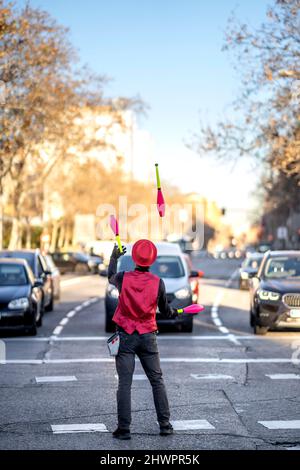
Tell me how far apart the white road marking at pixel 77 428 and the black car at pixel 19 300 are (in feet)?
Result: 34.6

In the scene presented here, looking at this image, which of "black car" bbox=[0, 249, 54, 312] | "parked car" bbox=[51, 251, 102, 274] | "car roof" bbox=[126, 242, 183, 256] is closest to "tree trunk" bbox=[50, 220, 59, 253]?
"parked car" bbox=[51, 251, 102, 274]

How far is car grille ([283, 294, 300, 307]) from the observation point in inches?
791

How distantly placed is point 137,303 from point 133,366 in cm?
52

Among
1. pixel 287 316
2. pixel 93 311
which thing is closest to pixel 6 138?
pixel 93 311

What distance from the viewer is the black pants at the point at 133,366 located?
29.7 ft

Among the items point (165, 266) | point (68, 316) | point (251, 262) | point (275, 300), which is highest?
point (165, 266)

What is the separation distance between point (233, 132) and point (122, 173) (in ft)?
222

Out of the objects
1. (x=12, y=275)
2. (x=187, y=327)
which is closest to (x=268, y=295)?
(x=187, y=327)

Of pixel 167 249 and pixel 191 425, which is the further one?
pixel 167 249

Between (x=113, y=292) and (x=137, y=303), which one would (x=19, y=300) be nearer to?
(x=113, y=292)

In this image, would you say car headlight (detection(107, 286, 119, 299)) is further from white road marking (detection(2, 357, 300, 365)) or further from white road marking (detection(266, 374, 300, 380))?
white road marking (detection(266, 374, 300, 380))

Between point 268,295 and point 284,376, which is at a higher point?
point 268,295

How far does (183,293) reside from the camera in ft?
70.9
